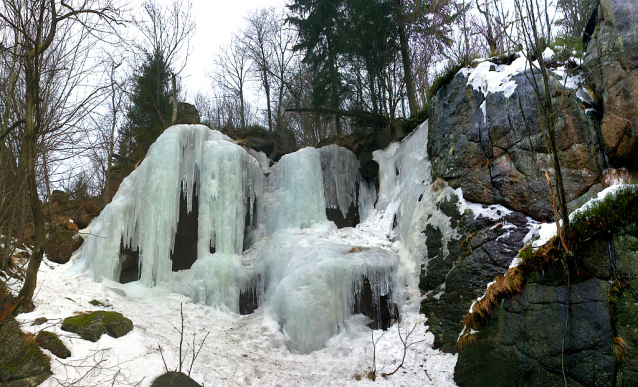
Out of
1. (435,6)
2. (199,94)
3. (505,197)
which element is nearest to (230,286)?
(505,197)

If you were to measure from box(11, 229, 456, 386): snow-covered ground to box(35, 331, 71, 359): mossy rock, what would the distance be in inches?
3.6

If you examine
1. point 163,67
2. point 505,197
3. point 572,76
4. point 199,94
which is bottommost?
point 505,197

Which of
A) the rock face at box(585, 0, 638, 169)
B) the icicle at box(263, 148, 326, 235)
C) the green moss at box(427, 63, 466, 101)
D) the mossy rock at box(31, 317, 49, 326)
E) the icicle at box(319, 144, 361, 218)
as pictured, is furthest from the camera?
the icicle at box(319, 144, 361, 218)

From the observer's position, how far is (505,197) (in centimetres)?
657

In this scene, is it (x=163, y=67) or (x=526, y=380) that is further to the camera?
(x=163, y=67)

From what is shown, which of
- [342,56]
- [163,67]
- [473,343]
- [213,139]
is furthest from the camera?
[163,67]

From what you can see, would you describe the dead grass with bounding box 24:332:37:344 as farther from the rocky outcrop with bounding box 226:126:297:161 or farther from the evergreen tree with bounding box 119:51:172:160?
the evergreen tree with bounding box 119:51:172:160

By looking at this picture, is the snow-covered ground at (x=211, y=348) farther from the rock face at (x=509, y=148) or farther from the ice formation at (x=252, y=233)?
the rock face at (x=509, y=148)

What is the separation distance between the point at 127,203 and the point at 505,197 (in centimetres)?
784

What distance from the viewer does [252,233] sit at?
10305 millimetres

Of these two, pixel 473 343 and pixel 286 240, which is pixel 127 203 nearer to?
pixel 286 240

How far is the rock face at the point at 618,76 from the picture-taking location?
557 cm

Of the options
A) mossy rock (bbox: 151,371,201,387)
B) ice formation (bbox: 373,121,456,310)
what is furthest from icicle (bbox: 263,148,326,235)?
mossy rock (bbox: 151,371,201,387)

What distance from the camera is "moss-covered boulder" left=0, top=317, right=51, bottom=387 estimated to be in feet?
13.5
